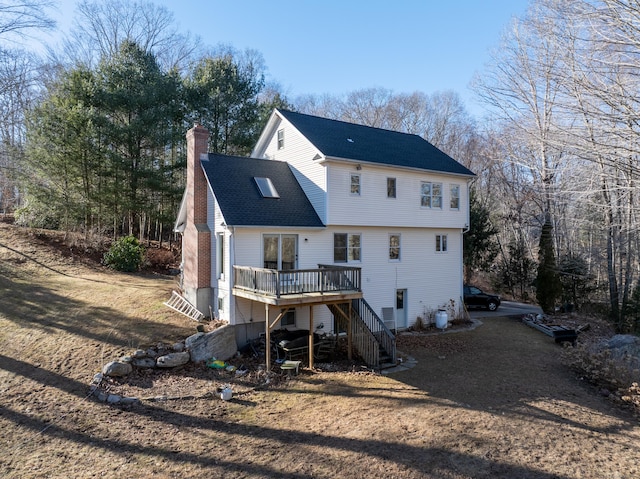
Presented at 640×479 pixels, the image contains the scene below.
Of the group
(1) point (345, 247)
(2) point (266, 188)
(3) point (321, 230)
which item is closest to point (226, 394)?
(3) point (321, 230)

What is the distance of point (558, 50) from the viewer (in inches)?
277

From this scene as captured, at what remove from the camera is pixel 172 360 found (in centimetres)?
1162

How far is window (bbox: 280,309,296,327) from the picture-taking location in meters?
14.8

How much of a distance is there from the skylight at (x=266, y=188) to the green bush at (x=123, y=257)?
10.1 meters

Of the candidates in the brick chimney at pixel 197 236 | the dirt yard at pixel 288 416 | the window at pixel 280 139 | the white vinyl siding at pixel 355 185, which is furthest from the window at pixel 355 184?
the dirt yard at pixel 288 416

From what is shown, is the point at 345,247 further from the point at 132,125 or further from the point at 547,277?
the point at 132,125

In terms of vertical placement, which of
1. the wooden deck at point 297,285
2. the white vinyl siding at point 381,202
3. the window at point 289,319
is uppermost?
the white vinyl siding at point 381,202

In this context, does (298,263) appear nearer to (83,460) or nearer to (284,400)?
(284,400)

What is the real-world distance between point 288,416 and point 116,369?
522 cm

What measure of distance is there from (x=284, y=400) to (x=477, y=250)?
22025 mm

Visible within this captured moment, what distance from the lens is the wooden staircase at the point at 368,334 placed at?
1313 cm

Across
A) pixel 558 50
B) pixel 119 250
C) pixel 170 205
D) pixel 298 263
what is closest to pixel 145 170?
pixel 170 205

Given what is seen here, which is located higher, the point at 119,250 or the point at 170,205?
the point at 170,205

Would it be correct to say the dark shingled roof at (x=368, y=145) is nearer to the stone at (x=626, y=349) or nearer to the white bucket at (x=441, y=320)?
the white bucket at (x=441, y=320)
